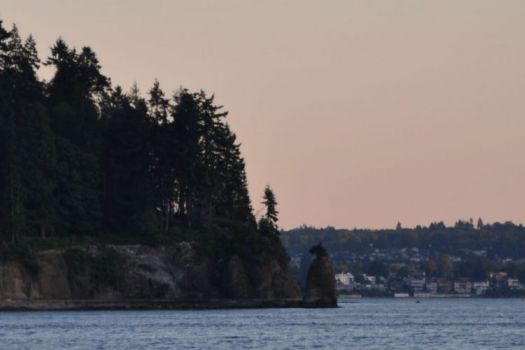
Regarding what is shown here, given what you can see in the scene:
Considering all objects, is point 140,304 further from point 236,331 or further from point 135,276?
point 236,331

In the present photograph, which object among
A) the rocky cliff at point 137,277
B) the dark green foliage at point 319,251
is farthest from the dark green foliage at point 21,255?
the dark green foliage at point 319,251

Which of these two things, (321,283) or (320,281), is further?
(321,283)

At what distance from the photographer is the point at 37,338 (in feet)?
340

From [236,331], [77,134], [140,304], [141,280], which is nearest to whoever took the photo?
[236,331]

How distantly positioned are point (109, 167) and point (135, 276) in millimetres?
15216

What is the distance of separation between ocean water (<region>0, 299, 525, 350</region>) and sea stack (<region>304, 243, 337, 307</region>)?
1475cm

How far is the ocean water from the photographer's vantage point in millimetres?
98438

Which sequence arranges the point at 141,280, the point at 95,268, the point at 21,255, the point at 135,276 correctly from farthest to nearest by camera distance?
1. the point at 141,280
2. the point at 135,276
3. the point at 95,268
4. the point at 21,255

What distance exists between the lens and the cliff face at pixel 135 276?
150m

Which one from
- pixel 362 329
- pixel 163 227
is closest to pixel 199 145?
pixel 163 227

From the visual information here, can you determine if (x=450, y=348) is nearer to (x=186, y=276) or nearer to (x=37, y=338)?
(x=37, y=338)

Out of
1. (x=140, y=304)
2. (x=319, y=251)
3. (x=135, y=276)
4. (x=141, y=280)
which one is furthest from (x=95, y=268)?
(x=319, y=251)

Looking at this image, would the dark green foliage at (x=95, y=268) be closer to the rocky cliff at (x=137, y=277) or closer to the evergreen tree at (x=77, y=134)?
the rocky cliff at (x=137, y=277)

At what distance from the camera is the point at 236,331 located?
376 ft
